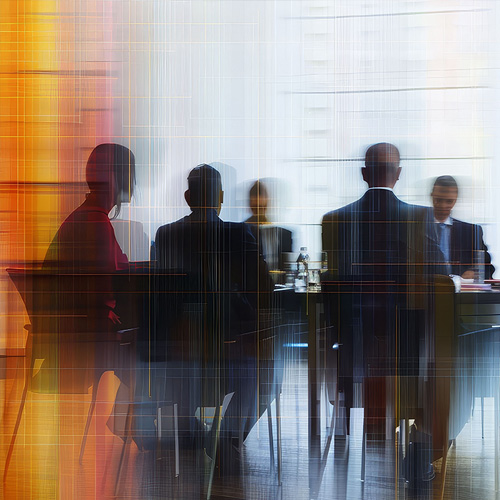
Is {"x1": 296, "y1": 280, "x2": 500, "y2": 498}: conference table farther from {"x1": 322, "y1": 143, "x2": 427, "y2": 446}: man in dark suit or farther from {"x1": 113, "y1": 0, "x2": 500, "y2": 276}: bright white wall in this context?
{"x1": 113, "y1": 0, "x2": 500, "y2": 276}: bright white wall

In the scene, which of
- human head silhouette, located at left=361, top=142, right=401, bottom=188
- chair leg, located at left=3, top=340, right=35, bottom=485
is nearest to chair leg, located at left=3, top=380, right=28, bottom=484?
chair leg, located at left=3, top=340, right=35, bottom=485

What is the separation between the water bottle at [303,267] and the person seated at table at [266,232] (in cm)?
A: 3

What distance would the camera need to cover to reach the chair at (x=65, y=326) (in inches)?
48.6

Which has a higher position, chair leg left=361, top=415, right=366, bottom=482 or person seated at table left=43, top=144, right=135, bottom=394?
person seated at table left=43, top=144, right=135, bottom=394

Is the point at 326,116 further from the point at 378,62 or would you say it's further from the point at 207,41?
the point at 207,41

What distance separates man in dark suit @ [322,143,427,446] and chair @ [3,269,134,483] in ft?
1.96

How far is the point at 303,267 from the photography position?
3.86ft

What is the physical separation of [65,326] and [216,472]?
0.60 m

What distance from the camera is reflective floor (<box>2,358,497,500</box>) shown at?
1.22 m

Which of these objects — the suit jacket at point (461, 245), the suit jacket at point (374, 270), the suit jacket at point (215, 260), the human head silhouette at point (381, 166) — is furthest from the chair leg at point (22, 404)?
the suit jacket at point (461, 245)

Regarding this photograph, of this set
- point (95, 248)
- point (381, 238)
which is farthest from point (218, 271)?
point (381, 238)

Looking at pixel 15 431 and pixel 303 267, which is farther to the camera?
pixel 15 431

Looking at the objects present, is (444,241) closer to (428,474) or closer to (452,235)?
(452,235)

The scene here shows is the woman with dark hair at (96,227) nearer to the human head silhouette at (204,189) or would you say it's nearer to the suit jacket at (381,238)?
the human head silhouette at (204,189)
